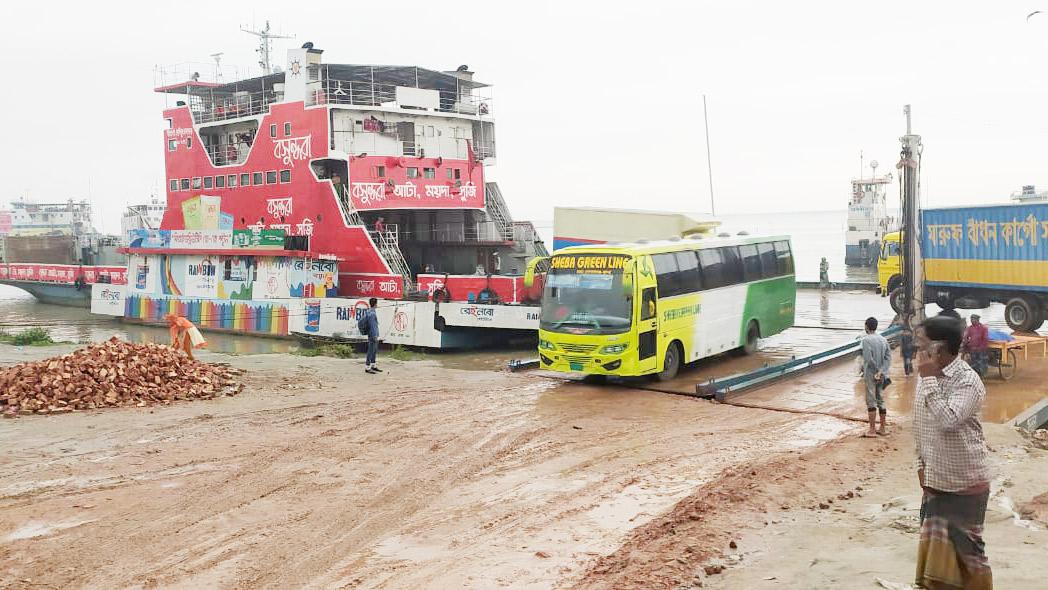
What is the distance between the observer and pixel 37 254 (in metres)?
49.4

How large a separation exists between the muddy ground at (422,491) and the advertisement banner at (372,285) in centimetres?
1167

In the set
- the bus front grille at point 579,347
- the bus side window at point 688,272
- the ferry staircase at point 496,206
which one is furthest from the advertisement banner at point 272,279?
the bus side window at point 688,272

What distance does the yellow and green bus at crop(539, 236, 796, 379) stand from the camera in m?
13.7

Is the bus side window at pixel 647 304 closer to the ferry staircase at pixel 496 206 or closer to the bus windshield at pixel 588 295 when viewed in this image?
the bus windshield at pixel 588 295

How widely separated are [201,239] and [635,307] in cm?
2008

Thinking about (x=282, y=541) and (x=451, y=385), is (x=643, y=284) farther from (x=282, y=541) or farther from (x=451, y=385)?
(x=282, y=541)

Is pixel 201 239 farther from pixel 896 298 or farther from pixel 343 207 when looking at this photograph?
pixel 896 298

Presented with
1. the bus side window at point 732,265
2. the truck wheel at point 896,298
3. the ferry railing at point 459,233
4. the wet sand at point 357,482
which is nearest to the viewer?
the wet sand at point 357,482

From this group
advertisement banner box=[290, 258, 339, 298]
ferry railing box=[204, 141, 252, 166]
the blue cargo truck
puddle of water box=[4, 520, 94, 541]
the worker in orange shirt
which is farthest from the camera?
ferry railing box=[204, 141, 252, 166]

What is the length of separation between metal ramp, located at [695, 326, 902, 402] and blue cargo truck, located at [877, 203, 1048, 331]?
3.63m

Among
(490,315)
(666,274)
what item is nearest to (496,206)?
(490,315)

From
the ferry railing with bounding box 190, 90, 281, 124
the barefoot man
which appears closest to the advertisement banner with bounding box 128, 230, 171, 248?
the ferry railing with bounding box 190, 90, 281, 124

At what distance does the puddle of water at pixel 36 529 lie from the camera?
6.77 metres

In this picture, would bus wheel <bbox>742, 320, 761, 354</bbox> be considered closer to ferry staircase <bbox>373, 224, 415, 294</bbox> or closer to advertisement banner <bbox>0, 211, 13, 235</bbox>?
ferry staircase <bbox>373, 224, 415, 294</bbox>
